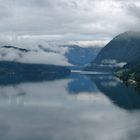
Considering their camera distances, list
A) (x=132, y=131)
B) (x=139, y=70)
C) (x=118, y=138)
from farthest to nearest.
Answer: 1. (x=139, y=70)
2. (x=132, y=131)
3. (x=118, y=138)

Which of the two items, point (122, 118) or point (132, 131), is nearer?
point (132, 131)

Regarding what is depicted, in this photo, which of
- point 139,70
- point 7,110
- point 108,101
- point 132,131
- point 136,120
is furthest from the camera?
point 139,70

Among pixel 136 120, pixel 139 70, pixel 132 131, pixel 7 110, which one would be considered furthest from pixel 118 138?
pixel 139 70

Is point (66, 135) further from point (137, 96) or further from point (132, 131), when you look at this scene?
point (137, 96)

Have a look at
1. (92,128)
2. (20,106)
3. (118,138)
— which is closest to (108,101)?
(20,106)

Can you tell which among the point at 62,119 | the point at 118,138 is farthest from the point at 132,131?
the point at 62,119

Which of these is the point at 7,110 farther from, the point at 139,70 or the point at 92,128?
the point at 139,70

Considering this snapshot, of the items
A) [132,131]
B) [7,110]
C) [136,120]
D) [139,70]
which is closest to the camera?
[132,131]

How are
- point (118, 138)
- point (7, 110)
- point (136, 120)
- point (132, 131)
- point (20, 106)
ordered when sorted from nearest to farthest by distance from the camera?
point (118, 138), point (132, 131), point (136, 120), point (7, 110), point (20, 106)

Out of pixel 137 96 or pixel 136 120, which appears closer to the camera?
pixel 136 120
